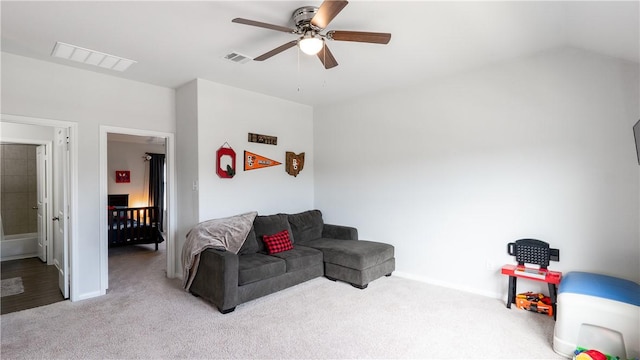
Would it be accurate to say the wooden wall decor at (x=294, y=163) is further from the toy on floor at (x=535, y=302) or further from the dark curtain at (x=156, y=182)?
the dark curtain at (x=156, y=182)

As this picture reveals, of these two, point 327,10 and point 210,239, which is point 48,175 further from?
point 327,10

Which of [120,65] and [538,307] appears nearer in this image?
[538,307]

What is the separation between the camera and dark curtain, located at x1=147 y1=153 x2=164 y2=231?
810cm

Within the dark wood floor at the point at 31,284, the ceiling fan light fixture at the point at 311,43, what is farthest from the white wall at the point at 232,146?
the ceiling fan light fixture at the point at 311,43

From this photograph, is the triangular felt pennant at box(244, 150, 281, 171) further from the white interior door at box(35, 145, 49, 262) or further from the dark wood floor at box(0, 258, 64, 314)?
the white interior door at box(35, 145, 49, 262)

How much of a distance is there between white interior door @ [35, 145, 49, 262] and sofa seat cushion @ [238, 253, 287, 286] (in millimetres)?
3742

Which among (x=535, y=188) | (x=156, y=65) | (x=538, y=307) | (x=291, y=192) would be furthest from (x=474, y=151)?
(x=156, y=65)

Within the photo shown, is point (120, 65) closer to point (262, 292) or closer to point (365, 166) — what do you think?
point (262, 292)

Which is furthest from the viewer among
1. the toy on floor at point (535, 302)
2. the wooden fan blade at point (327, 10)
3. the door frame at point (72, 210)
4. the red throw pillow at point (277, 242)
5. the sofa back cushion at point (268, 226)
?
the sofa back cushion at point (268, 226)

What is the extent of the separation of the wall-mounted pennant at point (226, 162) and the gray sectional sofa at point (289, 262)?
2.35ft

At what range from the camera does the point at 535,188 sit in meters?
3.30

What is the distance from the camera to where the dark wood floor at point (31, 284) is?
339 cm

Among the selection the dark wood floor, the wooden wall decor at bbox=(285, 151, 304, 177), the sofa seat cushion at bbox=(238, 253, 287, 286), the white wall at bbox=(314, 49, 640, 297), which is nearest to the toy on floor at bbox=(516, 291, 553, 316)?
the white wall at bbox=(314, 49, 640, 297)

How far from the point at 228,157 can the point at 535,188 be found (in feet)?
11.8
